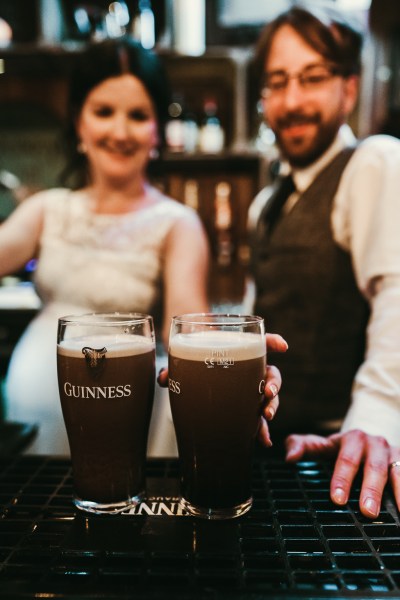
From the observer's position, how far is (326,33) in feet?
5.66

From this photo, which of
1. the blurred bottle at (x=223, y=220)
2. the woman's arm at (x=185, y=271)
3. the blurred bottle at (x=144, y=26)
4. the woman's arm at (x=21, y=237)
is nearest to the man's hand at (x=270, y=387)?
the woman's arm at (x=185, y=271)

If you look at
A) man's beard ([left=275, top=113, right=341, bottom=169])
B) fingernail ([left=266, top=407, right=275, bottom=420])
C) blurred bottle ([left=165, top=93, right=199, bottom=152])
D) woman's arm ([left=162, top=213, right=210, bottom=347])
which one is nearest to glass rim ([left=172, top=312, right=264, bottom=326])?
fingernail ([left=266, top=407, right=275, bottom=420])

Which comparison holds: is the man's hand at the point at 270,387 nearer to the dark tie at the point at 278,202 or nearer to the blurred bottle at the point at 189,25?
the dark tie at the point at 278,202

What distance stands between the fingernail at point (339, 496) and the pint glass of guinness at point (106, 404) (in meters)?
0.26

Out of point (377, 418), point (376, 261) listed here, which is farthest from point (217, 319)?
point (376, 261)

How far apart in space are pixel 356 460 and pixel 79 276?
123 centimetres

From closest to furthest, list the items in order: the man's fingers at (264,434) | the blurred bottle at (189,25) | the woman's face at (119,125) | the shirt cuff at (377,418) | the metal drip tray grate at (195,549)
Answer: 1. the metal drip tray grate at (195,549)
2. the man's fingers at (264,434)
3. the shirt cuff at (377,418)
4. the woman's face at (119,125)
5. the blurred bottle at (189,25)

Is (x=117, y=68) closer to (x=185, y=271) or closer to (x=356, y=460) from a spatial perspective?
(x=185, y=271)

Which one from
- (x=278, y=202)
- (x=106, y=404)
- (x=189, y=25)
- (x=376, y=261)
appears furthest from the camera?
(x=189, y=25)

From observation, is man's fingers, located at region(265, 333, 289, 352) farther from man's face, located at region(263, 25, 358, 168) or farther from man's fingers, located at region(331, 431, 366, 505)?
Answer: man's face, located at region(263, 25, 358, 168)

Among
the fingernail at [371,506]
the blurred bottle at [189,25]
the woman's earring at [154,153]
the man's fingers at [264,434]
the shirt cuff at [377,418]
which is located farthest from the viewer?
the blurred bottle at [189,25]

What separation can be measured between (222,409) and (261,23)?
336 cm

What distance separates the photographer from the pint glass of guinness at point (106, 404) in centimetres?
71

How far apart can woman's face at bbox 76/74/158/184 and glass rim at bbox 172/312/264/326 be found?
1174mm
